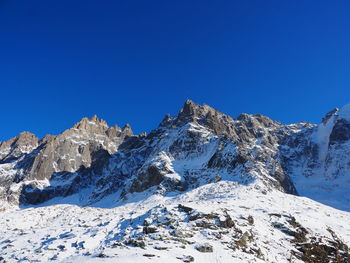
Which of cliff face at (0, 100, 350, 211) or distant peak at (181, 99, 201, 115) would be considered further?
distant peak at (181, 99, 201, 115)

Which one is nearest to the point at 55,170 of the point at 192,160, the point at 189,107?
the point at 189,107

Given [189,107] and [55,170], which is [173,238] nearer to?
[189,107]

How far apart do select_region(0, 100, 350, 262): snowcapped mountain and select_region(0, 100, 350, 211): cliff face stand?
0.52m

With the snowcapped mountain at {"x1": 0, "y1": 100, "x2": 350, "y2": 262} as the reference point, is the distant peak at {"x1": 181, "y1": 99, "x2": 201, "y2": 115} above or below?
above

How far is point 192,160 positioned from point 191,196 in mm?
38868

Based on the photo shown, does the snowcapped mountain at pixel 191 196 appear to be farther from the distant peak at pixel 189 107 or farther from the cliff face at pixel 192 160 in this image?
the distant peak at pixel 189 107

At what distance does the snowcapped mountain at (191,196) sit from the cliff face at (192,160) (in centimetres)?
52

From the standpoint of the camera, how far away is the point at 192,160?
103375 millimetres

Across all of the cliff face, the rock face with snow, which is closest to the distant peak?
the cliff face

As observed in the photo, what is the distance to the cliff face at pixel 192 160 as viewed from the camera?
88.1 meters

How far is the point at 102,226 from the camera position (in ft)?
113

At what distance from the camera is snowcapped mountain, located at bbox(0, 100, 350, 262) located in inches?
1042

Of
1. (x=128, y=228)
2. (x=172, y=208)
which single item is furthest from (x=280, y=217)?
(x=128, y=228)

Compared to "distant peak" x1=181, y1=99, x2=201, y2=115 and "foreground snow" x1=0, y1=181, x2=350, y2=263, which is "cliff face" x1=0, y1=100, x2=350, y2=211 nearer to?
"distant peak" x1=181, y1=99, x2=201, y2=115
